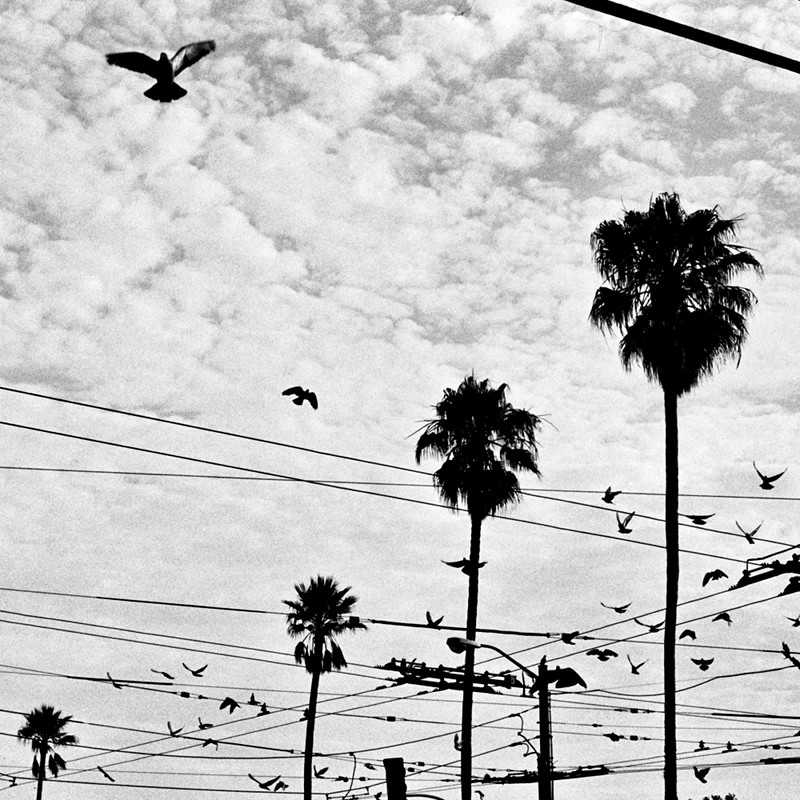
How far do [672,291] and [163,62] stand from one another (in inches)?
727

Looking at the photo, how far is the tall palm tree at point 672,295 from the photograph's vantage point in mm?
24875

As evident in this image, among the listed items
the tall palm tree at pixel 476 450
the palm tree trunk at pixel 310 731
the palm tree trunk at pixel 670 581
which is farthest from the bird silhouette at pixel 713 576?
the palm tree trunk at pixel 310 731

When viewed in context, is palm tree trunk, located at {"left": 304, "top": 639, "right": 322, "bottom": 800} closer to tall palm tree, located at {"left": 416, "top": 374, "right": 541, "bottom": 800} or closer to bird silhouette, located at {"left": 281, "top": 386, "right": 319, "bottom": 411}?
tall palm tree, located at {"left": 416, "top": 374, "right": 541, "bottom": 800}

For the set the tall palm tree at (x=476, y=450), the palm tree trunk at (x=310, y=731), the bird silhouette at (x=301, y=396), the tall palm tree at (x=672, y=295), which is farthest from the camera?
the palm tree trunk at (x=310, y=731)

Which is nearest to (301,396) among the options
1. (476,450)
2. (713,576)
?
(713,576)

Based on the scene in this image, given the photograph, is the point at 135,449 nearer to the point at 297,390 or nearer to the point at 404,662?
the point at 297,390

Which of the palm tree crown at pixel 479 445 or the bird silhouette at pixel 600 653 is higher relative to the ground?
Answer: the palm tree crown at pixel 479 445

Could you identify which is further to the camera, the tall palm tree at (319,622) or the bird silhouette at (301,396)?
the tall palm tree at (319,622)

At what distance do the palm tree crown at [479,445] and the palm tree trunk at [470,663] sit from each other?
69cm

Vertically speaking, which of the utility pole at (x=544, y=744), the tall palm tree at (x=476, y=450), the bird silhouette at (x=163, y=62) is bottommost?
the utility pole at (x=544, y=744)

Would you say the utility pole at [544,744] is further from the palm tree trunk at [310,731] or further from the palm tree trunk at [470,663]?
the palm tree trunk at [310,731]

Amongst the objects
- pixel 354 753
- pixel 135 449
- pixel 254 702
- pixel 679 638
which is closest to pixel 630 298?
pixel 679 638

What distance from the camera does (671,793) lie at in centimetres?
2167

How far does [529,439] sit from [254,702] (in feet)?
41.5
